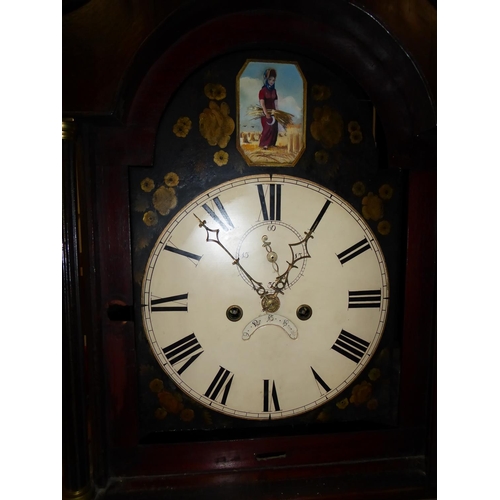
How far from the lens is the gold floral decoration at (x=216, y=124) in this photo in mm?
1047

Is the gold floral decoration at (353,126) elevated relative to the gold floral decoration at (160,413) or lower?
elevated

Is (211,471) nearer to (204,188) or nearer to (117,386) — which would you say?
(117,386)

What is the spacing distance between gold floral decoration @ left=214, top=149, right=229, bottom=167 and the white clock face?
0.06m

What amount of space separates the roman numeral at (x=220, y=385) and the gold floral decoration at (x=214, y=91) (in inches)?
28.8

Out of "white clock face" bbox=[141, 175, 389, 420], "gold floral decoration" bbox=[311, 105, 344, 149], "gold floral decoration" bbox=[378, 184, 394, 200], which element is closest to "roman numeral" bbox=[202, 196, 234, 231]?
"white clock face" bbox=[141, 175, 389, 420]

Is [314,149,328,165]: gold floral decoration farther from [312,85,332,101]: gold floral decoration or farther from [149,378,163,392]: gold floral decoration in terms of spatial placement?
[149,378,163,392]: gold floral decoration

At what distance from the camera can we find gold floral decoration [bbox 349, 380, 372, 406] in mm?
1147

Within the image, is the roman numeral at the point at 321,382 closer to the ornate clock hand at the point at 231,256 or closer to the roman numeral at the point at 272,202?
the ornate clock hand at the point at 231,256

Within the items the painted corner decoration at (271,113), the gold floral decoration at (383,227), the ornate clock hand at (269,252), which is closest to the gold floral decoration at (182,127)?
the painted corner decoration at (271,113)

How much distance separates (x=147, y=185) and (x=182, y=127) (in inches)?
7.1

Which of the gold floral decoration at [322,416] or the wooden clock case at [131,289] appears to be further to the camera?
the gold floral decoration at [322,416]

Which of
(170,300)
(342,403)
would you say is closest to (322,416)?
(342,403)

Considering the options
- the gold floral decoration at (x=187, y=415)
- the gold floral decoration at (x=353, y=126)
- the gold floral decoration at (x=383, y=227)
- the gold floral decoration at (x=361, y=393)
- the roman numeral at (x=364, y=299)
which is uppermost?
the gold floral decoration at (x=353, y=126)

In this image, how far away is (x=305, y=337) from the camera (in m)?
1.11
